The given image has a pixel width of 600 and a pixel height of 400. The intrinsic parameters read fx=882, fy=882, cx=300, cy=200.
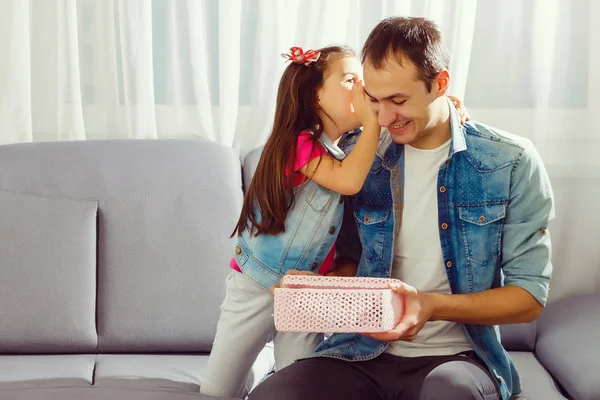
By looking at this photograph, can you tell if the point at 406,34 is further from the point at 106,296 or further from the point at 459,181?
the point at 106,296

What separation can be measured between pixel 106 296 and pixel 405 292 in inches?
37.2

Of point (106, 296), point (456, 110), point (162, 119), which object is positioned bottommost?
point (106, 296)

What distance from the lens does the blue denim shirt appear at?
1803 mm

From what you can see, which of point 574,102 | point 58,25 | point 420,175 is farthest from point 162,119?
point 574,102

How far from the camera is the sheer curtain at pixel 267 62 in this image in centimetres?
254

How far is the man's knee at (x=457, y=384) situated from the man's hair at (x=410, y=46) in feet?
1.86

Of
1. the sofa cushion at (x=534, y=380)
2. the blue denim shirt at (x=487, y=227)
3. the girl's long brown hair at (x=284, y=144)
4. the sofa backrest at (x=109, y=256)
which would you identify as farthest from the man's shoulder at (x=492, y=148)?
the sofa backrest at (x=109, y=256)

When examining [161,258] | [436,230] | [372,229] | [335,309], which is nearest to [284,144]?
[372,229]

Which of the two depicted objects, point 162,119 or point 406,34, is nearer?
point 406,34

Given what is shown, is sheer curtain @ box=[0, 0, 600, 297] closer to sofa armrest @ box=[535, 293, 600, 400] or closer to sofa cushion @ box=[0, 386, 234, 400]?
sofa armrest @ box=[535, 293, 600, 400]

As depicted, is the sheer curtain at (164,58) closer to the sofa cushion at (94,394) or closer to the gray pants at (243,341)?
the gray pants at (243,341)

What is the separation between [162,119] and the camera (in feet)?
8.64

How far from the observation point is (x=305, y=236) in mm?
1910

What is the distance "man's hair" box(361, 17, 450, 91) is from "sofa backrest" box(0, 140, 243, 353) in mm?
739
